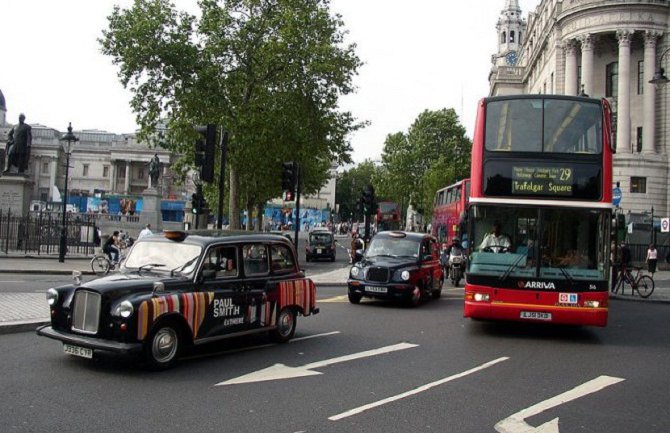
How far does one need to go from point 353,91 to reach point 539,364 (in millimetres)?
26610

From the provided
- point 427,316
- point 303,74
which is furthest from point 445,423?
point 303,74

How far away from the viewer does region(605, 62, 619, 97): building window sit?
177 ft

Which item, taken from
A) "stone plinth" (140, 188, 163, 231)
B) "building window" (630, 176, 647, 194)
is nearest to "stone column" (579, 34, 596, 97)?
"building window" (630, 176, 647, 194)

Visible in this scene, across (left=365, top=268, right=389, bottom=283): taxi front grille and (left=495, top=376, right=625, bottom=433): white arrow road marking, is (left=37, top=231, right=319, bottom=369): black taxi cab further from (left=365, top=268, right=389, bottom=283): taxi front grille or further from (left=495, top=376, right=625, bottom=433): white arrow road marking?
(left=365, top=268, right=389, bottom=283): taxi front grille

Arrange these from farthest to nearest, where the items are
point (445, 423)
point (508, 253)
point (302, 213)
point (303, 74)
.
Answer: point (302, 213), point (303, 74), point (508, 253), point (445, 423)

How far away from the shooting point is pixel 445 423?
6.23m

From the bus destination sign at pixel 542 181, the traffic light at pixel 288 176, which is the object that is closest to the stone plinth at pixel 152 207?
the traffic light at pixel 288 176

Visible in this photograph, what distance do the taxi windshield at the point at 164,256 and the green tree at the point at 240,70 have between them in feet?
73.9

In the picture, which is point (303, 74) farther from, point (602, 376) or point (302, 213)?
point (302, 213)

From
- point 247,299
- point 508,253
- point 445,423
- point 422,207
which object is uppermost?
point 422,207

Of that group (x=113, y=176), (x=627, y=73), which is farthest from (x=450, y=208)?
(x=113, y=176)

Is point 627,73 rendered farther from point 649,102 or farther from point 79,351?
point 79,351

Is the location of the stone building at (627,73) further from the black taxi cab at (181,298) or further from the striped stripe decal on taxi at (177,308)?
the striped stripe decal on taxi at (177,308)

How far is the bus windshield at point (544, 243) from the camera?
36.9 feet
